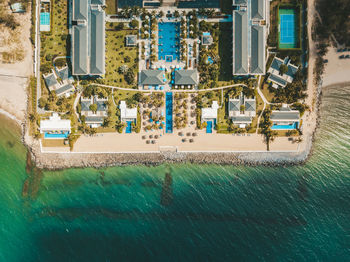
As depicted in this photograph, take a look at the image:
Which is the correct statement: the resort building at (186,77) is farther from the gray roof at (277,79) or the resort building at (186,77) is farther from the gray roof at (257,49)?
the gray roof at (277,79)

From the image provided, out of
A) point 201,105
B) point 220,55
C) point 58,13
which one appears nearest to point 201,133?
point 201,105

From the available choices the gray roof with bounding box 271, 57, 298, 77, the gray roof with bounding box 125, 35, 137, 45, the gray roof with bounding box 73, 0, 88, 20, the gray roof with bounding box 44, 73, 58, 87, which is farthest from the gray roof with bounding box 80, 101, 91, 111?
the gray roof with bounding box 271, 57, 298, 77

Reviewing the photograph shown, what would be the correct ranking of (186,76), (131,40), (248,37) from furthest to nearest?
(131,40) → (186,76) → (248,37)

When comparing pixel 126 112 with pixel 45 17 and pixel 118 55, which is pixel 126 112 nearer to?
pixel 118 55

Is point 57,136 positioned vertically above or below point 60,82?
below

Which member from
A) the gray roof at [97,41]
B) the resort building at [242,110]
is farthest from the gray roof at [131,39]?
the resort building at [242,110]

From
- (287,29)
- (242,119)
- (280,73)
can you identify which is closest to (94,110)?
(242,119)
